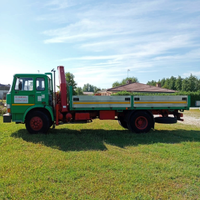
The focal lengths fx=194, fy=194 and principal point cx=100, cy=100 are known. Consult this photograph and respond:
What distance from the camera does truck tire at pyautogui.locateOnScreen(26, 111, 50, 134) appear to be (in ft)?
26.8

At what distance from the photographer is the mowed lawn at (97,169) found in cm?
369

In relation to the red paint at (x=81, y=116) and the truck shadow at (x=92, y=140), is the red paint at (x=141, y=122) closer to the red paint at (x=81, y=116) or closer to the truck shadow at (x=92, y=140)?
the truck shadow at (x=92, y=140)

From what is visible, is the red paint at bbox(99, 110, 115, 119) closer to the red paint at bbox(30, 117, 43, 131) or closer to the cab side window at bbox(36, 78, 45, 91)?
the red paint at bbox(30, 117, 43, 131)

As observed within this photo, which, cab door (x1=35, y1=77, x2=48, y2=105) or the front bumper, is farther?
cab door (x1=35, y1=77, x2=48, y2=105)

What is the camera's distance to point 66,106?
848 cm

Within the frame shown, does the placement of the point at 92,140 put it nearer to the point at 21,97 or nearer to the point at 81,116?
the point at 81,116

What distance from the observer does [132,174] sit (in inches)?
173

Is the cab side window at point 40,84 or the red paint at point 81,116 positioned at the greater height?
the cab side window at point 40,84

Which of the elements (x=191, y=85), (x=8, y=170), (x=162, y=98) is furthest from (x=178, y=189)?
(x=191, y=85)

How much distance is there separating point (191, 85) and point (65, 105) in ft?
239

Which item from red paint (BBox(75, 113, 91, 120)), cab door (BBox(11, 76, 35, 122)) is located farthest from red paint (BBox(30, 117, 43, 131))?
red paint (BBox(75, 113, 91, 120))

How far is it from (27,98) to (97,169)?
4.83 metres

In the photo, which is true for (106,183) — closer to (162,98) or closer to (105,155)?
(105,155)

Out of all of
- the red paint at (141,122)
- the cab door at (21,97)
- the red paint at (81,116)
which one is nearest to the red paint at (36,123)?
the cab door at (21,97)
